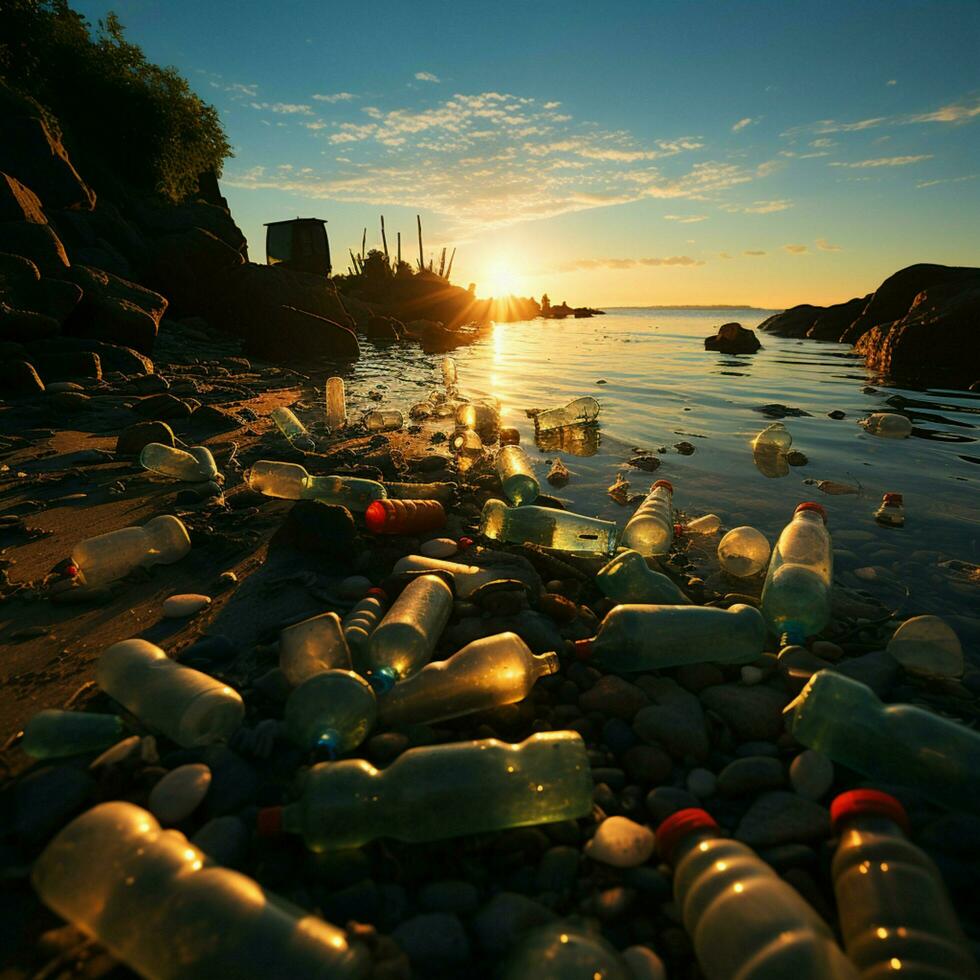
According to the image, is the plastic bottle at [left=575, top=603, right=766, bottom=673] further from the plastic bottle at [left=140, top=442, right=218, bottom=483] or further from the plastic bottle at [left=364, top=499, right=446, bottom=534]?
the plastic bottle at [left=140, top=442, right=218, bottom=483]

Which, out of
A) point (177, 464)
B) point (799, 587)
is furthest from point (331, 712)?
point (177, 464)

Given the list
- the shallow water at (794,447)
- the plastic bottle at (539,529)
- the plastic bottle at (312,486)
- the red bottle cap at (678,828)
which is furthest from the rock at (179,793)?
the shallow water at (794,447)

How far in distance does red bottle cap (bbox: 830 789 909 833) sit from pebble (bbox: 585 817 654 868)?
0.45 m

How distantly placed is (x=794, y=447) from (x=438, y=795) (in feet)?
18.9

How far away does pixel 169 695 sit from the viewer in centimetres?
176

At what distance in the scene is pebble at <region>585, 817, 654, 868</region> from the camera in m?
1.35

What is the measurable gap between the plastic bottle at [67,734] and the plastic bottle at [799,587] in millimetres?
2472

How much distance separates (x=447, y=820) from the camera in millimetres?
1406

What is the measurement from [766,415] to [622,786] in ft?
23.9

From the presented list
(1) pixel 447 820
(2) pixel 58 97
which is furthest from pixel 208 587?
(2) pixel 58 97

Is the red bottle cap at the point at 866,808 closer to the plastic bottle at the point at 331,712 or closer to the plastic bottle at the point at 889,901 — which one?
the plastic bottle at the point at 889,901

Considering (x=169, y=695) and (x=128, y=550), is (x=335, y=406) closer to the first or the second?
(x=128, y=550)

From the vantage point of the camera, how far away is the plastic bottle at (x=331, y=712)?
1.63 metres

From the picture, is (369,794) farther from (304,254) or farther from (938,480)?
(304,254)
